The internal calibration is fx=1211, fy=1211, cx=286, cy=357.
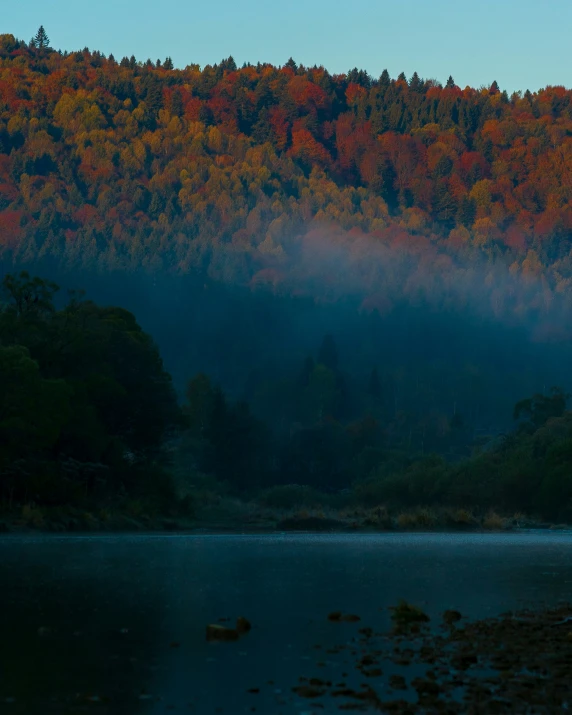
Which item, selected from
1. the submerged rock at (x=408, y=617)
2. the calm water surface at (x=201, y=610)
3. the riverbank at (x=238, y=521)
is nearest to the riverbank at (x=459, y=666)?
the submerged rock at (x=408, y=617)

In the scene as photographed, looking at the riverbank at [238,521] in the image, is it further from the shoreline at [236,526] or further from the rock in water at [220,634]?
the rock in water at [220,634]

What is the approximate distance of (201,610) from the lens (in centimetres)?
2427

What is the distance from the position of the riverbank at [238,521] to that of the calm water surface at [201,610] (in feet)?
51.2

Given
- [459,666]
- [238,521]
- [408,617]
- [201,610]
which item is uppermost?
[459,666]

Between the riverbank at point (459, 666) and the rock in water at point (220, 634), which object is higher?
the riverbank at point (459, 666)

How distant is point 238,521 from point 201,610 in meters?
67.2

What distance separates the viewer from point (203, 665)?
55.8 feet

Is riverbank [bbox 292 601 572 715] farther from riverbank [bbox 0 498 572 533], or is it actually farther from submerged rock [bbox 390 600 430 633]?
riverbank [bbox 0 498 572 533]

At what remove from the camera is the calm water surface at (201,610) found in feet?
48.9

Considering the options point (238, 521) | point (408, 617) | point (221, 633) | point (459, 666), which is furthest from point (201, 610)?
point (238, 521)

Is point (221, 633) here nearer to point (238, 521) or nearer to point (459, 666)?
point (459, 666)

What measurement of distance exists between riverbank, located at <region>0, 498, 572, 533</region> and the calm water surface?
15.6 metres

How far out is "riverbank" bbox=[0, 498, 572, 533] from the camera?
65750mm

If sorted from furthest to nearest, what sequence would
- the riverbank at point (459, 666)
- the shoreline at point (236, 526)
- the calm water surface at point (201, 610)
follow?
the shoreline at point (236, 526) → the calm water surface at point (201, 610) → the riverbank at point (459, 666)
